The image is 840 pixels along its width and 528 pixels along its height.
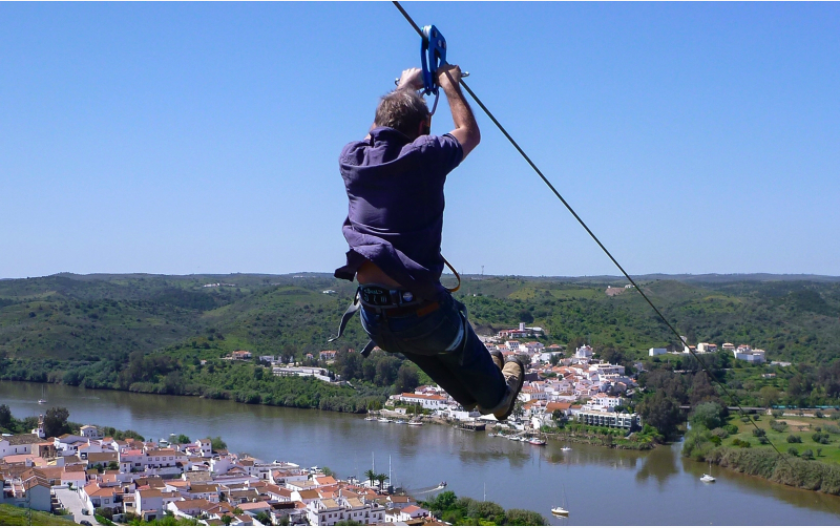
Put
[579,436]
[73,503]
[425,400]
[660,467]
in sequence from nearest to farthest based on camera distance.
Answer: [73,503] < [660,467] < [579,436] < [425,400]

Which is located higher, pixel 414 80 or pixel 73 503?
pixel 414 80

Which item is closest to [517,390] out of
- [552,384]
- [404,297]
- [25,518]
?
[404,297]

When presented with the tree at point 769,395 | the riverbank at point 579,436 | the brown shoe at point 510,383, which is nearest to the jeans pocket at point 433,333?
the brown shoe at point 510,383

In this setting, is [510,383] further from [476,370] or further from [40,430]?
[40,430]

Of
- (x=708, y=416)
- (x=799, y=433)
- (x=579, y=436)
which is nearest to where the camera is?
(x=799, y=433)

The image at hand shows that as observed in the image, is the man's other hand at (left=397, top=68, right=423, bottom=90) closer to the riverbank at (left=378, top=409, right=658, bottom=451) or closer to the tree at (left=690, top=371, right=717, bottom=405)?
the riverbank at (left=378, top=409, right=658, bottom=451)

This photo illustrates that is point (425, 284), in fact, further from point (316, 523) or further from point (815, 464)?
point (815, 464)

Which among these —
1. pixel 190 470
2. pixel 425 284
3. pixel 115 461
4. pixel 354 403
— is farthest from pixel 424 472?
pixel 425 284
